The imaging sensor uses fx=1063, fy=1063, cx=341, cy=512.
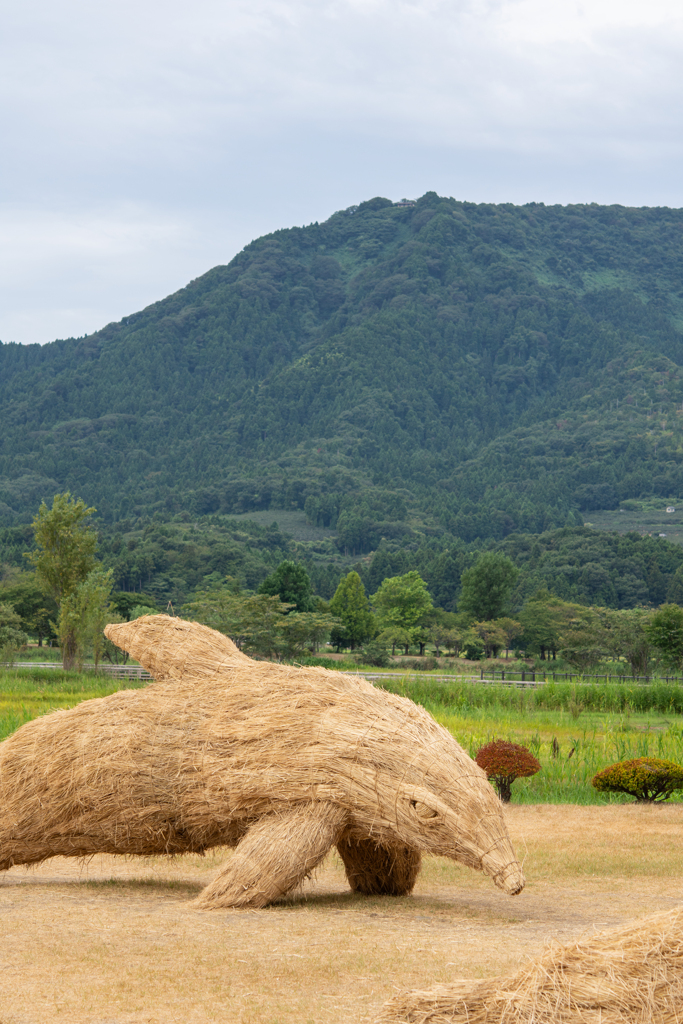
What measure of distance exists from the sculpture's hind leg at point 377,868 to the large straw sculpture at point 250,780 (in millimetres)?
18

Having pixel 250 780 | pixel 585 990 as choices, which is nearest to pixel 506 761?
pixel 250 780

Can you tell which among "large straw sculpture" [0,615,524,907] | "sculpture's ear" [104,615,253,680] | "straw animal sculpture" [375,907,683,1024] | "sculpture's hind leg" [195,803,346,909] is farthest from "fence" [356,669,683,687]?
"straw animal sculpture" [375,907,683,1024]

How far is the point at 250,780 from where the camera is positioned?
9.48 meters

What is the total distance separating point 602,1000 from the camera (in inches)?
193

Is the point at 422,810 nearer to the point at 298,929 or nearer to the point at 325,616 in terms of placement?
the point at 298,929

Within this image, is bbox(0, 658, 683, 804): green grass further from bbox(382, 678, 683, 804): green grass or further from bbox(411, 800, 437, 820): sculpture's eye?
bbox(411, 800, 437, 820): sculpture's eye

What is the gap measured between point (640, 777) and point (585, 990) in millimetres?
13412

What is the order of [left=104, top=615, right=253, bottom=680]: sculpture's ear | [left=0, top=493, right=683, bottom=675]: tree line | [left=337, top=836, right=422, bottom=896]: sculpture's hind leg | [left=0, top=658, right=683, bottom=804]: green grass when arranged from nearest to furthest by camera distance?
[left=337, top=836, right=422, bottom=896]: sculpture's hind leg < [left=104, top=615, right=253, bottom=680]: sculpture's ear < [left=0, top=658, right=683, bottom=804]: green grass < [left=0, top=493, right=683, bottom=675]: tree line

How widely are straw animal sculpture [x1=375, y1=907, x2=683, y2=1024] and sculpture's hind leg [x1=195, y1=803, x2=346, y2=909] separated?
12.3 feet

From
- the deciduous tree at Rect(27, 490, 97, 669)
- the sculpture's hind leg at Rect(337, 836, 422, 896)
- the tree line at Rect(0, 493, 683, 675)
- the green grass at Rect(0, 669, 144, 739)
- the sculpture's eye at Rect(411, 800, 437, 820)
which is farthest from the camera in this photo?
the tree line at Rect(0, 493, 683, 675)

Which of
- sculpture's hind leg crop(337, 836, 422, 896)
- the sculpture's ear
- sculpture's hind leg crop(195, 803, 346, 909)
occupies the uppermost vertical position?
the sculpture's ear

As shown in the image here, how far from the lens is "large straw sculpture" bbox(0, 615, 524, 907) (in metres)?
9.09

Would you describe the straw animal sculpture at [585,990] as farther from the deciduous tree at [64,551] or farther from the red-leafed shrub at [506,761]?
the deciduous tree at [64,551]

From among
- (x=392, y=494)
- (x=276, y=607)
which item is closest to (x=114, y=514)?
(x=392, y=494)
